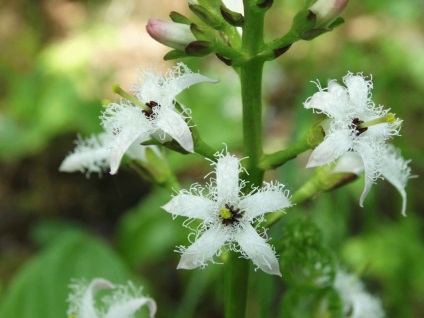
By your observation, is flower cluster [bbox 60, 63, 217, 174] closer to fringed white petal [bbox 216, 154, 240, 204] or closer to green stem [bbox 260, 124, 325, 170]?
fringed white petal [bbox 216, 154, 240, 204]

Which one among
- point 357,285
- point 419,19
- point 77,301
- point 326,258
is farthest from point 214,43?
point 419,19

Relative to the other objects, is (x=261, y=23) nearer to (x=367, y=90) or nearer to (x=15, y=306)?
(x=367, y=90)

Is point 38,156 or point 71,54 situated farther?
point 71,54

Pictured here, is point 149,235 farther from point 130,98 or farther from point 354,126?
point 354,126

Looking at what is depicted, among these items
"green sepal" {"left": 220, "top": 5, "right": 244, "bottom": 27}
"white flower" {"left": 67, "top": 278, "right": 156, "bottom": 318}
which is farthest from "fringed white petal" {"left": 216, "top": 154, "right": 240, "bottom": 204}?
"white flower" {"left": 67, "top": 278, "right": 156, "bottom": 318}

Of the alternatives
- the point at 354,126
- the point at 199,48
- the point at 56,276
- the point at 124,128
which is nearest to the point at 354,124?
the point at 354,126

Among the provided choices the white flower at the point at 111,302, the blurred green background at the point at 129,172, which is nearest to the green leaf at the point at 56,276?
the blurred green background at the point at 129,172
